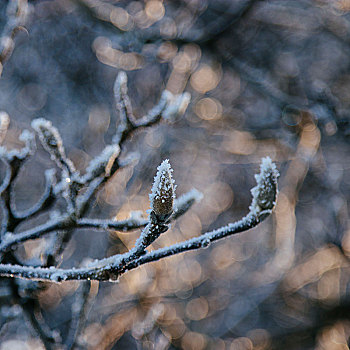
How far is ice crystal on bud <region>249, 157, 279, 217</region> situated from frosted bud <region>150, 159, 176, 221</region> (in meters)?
0.27

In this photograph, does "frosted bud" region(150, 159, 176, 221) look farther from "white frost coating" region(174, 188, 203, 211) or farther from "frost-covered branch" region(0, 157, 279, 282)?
"white frost coating" region(174, 188, 203, 211)

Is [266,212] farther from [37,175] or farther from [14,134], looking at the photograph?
[37,175]

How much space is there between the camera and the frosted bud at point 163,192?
919mm

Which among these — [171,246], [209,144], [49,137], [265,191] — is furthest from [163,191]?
[209,144]

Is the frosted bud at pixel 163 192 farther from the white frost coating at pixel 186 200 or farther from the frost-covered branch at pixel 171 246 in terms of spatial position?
the white frost coating at pixel 186 200

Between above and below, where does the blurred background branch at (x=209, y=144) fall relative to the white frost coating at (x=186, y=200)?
below

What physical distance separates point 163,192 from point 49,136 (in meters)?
0.53

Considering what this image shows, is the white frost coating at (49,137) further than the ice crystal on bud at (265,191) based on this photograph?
Yes

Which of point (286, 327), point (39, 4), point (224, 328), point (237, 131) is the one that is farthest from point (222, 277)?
point (39, 4)

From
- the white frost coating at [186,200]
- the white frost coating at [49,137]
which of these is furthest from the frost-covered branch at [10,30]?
the white frost coating at [186,200]

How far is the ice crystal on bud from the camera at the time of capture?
1028mm

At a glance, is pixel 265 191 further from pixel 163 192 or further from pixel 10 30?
pixel 10 30

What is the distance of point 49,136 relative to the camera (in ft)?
4.04

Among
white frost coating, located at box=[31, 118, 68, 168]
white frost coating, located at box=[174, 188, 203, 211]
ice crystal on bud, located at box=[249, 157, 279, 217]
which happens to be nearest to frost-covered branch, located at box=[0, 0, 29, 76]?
white frost coating, located at box=[31, 118, 68, 168]
